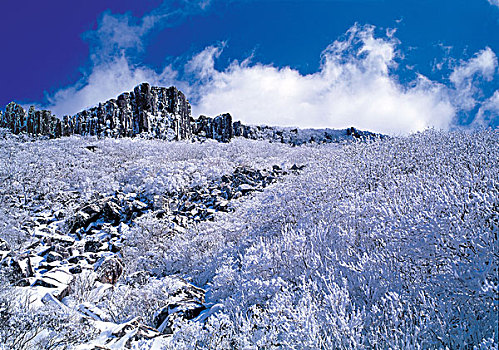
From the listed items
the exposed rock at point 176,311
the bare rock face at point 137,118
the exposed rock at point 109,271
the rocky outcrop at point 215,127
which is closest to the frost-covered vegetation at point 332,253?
the exposed rock at point 176,311

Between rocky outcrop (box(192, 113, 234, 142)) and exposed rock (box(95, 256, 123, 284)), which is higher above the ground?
rocky outcrop (box(192, 113, 234, 142))

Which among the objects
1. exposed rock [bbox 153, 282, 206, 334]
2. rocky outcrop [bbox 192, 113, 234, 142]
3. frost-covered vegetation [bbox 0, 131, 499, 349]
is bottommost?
exposed rock [bbox 153, 282, 206, 334]

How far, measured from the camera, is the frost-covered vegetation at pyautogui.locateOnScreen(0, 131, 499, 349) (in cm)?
321

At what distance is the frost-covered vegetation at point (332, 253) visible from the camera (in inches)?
126

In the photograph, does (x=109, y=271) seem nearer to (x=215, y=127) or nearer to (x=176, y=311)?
(x=176, y=311)

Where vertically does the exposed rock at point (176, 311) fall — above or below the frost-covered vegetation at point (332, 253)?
below

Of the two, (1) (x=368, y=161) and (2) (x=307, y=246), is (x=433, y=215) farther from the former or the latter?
(1) (x=368, y=161)

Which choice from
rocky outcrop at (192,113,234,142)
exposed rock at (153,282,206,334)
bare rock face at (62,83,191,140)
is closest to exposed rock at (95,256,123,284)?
exposed rock at (153,282,206,334)

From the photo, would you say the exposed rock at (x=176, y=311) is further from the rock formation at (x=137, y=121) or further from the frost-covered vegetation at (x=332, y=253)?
the rock formation at (x=137, y=121)

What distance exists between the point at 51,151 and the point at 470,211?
2866cm

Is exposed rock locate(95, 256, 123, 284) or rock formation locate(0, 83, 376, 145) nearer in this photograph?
exposed rock locate(95, 256, 123, 284)

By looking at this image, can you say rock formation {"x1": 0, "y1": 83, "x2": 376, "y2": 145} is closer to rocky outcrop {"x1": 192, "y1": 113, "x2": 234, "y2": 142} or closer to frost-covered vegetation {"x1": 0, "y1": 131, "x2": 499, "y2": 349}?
rocky outcrop {"x1": 192, "y1": 113, "x2": 234, "y2": 142}

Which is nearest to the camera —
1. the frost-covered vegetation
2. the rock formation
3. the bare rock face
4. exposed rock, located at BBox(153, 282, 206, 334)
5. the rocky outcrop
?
the frost-covered vegetation

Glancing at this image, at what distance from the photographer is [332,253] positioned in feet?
16.0
